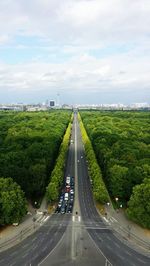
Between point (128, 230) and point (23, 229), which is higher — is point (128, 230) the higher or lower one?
the lower one

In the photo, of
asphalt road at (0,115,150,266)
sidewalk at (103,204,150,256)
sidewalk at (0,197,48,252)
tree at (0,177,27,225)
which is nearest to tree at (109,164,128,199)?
sidewalk at (103,204,150,256)

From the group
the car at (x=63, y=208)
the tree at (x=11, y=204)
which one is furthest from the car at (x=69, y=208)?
the tree at (x=11, y=204)

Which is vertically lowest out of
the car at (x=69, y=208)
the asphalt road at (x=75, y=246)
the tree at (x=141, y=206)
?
the asphalt road at (x=75, y=246)

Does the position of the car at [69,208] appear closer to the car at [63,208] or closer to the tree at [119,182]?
the car at [63,208]

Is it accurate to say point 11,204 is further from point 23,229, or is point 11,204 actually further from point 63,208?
point 63,208

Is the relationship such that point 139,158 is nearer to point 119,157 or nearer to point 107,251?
point 119,157

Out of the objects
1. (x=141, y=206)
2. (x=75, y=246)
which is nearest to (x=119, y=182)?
(x=141, y=206)

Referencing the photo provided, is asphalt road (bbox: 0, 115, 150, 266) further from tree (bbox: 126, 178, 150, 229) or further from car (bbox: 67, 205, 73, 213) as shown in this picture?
tree (bbox: 126, 178, 150, 229)
